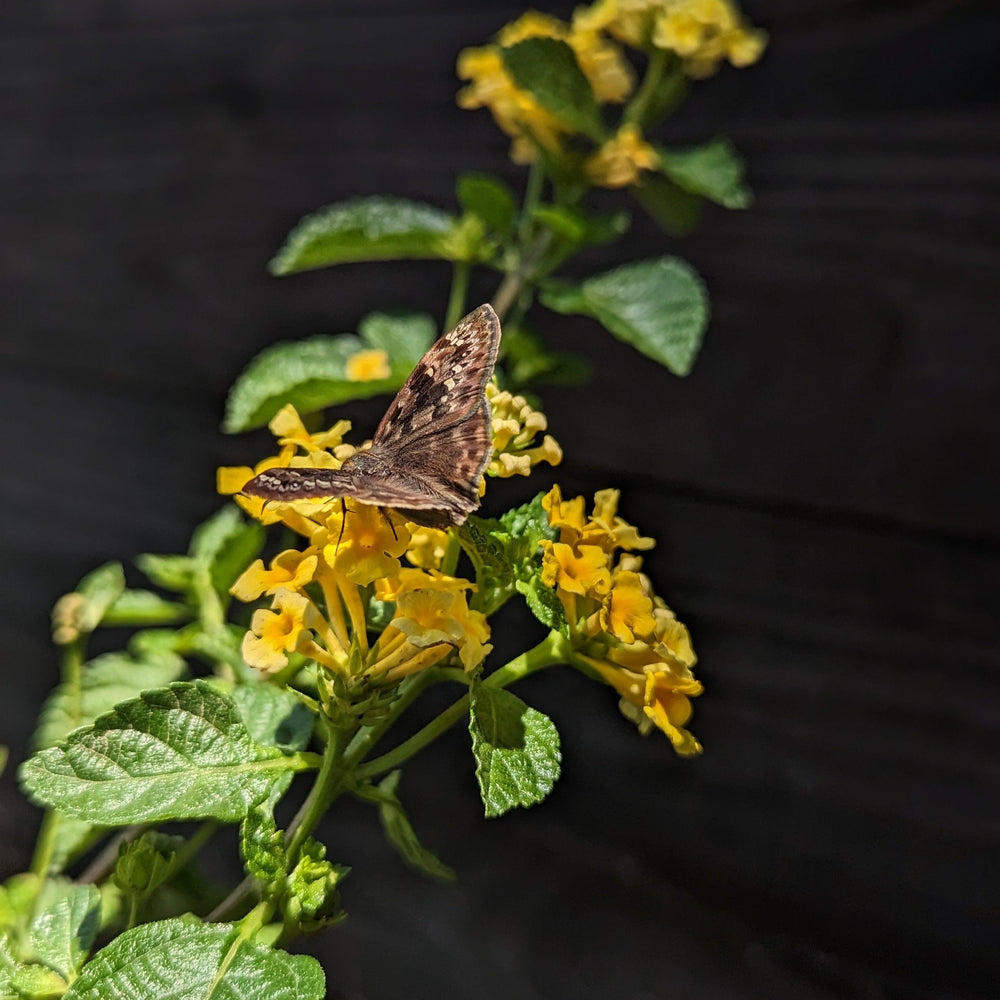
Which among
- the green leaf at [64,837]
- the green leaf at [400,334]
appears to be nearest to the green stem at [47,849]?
the green leaf at [64,837]

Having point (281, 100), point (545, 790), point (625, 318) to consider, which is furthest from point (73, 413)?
point (545, 790)

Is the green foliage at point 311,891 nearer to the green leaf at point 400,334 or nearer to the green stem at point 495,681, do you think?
the green stem at point 495,681

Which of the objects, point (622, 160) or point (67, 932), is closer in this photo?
point (67, 932)

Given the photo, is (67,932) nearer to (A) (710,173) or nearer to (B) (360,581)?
(B) (360,581)

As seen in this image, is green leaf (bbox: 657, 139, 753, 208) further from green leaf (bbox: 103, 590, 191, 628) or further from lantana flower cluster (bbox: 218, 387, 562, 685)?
green leaf (bbox: 103, 590, 191, 628)

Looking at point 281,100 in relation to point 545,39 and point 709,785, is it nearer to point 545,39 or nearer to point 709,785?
point 545,39

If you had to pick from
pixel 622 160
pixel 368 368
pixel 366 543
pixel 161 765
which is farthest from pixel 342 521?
pixel 622 160

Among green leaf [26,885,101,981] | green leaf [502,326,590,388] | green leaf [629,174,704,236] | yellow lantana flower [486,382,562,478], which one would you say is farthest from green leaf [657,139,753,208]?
green leaf [26,885,101,981]
